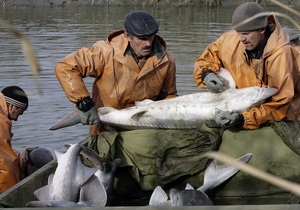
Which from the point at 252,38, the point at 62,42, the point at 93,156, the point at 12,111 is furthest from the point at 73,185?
the point at 62,42

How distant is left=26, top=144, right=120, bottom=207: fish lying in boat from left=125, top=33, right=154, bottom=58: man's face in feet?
4.20

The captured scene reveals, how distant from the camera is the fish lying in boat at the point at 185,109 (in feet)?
19.5

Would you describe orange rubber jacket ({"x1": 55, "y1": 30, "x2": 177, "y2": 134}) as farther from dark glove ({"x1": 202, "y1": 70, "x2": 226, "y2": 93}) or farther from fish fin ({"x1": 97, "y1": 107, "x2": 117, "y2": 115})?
dark glove ({"x1": 202, "y1": 70, "x2": 226, "y2": 93})

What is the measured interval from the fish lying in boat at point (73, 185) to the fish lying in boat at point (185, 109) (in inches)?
32.6

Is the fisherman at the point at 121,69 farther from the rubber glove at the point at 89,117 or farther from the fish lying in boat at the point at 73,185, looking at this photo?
the fish lying in boat at the point at 73,185

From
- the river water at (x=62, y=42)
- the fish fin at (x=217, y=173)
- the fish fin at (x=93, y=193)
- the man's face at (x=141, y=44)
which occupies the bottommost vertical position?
the river water at (x=62, y=42)

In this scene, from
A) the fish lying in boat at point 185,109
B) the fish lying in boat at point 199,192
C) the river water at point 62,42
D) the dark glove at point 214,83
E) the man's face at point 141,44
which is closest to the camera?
the fish lying in boat at point 199,192

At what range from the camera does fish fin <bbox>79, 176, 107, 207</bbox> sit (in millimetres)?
5266

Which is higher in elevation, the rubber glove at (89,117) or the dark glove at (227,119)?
the dark glove at (227,119)

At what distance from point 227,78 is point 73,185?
1.83 m

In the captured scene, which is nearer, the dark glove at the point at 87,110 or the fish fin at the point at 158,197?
the fish fin at the point at 158,197

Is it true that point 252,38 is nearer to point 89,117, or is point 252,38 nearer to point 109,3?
point 89,117

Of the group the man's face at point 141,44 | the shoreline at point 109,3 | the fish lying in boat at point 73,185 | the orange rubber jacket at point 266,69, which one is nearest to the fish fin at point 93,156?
the fish lying in boat at point 73,185

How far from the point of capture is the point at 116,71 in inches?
253
